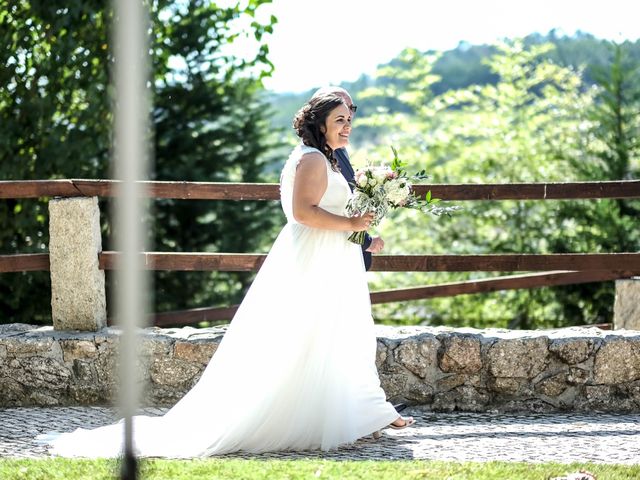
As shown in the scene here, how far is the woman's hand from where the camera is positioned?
496 centimetres

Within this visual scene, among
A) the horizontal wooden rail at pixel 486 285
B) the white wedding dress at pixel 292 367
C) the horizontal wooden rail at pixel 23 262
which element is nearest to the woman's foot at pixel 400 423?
the white wedding dress at pixel 292 367

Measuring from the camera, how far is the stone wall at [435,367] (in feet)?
19.3

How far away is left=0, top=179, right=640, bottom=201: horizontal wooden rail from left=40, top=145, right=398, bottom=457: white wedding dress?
3.48 ft

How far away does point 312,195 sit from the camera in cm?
493

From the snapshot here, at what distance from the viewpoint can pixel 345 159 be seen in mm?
5301

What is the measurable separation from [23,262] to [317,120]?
2.22m

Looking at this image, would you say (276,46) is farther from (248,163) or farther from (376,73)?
(376,73)

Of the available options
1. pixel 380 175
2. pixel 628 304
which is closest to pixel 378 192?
pixel 380 175

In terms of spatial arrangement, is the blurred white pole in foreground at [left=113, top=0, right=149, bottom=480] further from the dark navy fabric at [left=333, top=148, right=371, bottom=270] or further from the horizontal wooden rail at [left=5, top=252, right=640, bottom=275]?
the horizontal wooden rail at [left=5, top=252, right=640, bottom=275]

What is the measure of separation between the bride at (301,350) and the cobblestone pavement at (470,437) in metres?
0.13

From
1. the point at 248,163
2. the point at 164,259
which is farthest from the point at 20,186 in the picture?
the point at 248,163

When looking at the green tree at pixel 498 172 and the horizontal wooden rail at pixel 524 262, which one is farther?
Answer: the green tree at pixel 498 172

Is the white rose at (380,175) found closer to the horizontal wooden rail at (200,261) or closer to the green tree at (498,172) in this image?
the horizontal wooden rail at (200,261)

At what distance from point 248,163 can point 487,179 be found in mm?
5094
